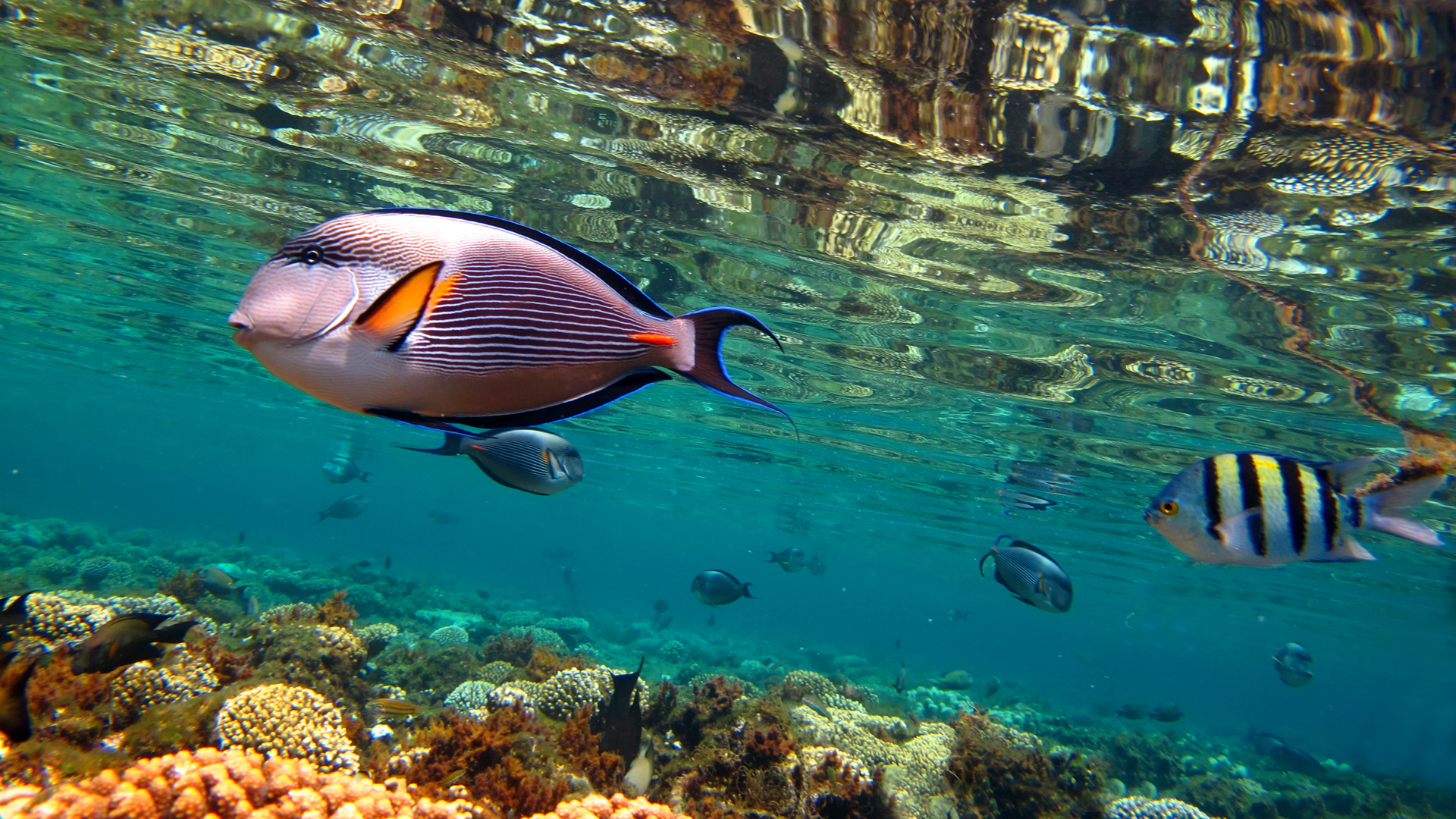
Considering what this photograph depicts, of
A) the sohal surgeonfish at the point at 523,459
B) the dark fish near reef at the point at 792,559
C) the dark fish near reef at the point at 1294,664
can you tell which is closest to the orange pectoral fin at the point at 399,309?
the sohal surgeonfish at the point at 523,459

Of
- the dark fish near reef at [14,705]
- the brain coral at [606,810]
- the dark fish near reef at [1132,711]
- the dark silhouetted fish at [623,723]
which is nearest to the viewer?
the brain coral at [606,810]

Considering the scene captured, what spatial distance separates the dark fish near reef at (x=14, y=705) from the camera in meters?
4.04

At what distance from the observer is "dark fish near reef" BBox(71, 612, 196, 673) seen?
4.88 metres

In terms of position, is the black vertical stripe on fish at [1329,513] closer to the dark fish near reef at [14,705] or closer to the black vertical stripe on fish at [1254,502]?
the black vertical stripe on fish at [1254,502]

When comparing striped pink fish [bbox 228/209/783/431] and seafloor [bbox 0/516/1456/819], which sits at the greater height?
striped pink fish [bbox 228/209/783/431]

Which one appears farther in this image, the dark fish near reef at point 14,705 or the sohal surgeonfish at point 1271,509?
the dark fish near reef at point 14,705

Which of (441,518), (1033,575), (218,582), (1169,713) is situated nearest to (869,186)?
(1033,575)

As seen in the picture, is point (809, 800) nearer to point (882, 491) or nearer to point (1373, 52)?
point (1373, 52)

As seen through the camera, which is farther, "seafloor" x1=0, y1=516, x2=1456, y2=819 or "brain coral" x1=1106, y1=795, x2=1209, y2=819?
"brain coral" x1=1106, y1=795, x2=1209, y2=819

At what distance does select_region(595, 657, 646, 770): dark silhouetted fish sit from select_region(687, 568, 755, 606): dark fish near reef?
523cm

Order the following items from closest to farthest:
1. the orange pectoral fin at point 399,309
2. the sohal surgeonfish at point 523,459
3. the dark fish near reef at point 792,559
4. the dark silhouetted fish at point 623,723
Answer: the orange pectoral fin at point 399,309, the sohal surgeonfish at point 523,459, the dark silhouetted fish at point 623,723, the dark fish near reef at point 792,559

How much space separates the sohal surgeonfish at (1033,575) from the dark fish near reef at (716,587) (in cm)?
559

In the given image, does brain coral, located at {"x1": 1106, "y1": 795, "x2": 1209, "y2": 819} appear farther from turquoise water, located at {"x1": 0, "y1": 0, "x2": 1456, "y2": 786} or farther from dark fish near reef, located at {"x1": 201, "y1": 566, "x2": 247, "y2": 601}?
dark fish near reef, located at {"x1": 201, "y1": 566, "x2": 247, "y2": 601}

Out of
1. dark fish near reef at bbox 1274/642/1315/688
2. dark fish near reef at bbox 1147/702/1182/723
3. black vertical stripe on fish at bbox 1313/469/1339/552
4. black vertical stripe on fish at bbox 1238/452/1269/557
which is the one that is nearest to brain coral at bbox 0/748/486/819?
black vertical stripe on fish at bbox 1238/452/1269/557
